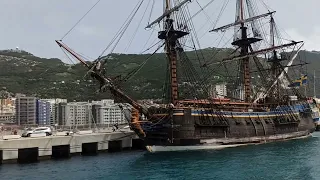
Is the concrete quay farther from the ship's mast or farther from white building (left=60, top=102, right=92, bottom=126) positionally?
white building (left=60, top=102, right=92, bottom=126)

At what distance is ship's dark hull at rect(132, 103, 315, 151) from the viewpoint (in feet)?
124

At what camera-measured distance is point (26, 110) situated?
122125 millimetres

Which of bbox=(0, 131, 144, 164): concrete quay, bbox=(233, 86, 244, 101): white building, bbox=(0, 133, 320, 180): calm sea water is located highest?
bbox=(233, 86, 244, 101): white building

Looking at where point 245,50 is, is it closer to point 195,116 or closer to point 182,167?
point 195,116

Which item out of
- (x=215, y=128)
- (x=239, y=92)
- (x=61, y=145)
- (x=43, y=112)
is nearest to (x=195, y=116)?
(x=215, y=128)

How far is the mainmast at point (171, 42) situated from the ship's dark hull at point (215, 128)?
3.09 metres

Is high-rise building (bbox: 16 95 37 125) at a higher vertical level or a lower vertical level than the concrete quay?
higher

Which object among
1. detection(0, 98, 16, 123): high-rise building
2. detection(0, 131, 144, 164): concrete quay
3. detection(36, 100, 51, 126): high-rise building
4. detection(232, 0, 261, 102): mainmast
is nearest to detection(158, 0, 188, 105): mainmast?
detection(0, 131, 144, 164): concrete quay

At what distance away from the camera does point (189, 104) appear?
136ft

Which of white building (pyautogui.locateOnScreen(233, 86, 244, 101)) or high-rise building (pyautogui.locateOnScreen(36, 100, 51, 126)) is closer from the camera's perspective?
white building (pyautogui.locateOnScreen(233, 86, 244, 101))

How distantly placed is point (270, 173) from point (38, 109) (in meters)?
107

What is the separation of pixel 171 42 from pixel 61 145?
16978 millimetres

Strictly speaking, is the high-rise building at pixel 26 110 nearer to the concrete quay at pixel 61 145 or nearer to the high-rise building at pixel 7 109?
the high-rise building at pixel 7 109

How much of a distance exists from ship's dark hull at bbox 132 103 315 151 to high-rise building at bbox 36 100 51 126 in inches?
3455
